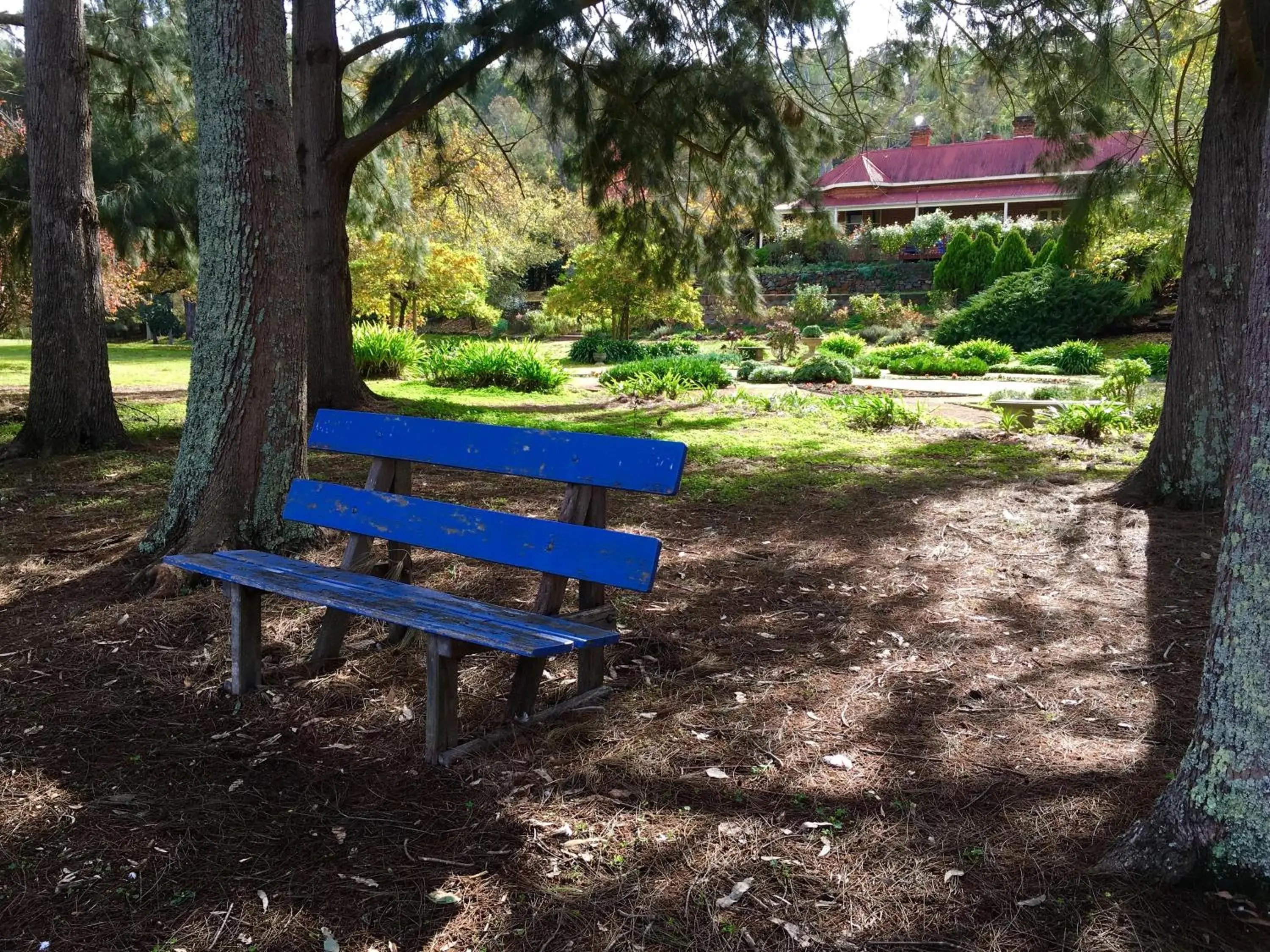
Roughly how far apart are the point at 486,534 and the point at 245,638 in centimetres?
92

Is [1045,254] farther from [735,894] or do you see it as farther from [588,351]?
[735,894]

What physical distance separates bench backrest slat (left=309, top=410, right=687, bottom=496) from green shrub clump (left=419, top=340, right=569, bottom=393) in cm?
984

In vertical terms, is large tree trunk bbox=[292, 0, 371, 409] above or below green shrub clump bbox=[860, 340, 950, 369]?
above

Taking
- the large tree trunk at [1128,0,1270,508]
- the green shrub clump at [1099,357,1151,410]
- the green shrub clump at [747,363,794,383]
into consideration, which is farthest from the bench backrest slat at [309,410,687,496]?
the green shrub clump at [747,363,794,383]

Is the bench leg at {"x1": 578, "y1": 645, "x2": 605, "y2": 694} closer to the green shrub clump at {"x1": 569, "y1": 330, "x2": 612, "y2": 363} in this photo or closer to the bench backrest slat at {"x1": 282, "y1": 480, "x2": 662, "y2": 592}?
the bench backrest slat at {"x1": 282, "y1": 480, "x2": 662, "y2": 592}

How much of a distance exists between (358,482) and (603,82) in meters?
4.02

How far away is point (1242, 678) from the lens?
199cm

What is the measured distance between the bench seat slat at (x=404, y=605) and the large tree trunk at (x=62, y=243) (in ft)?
15.9

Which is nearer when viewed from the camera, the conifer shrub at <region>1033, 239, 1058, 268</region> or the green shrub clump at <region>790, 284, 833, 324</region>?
the conifer shrub at <region>1033, 239, 1058, 268</region>

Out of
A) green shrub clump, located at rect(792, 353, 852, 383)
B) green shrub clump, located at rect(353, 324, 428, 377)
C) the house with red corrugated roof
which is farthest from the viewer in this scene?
the house with red corrugated roof

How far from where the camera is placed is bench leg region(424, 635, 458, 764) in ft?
8.95

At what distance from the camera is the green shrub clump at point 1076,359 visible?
17.6m

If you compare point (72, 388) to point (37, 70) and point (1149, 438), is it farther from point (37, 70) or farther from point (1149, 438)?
point (1149, 438)

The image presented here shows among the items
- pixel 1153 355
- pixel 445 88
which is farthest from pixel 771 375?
pixel 445 88
